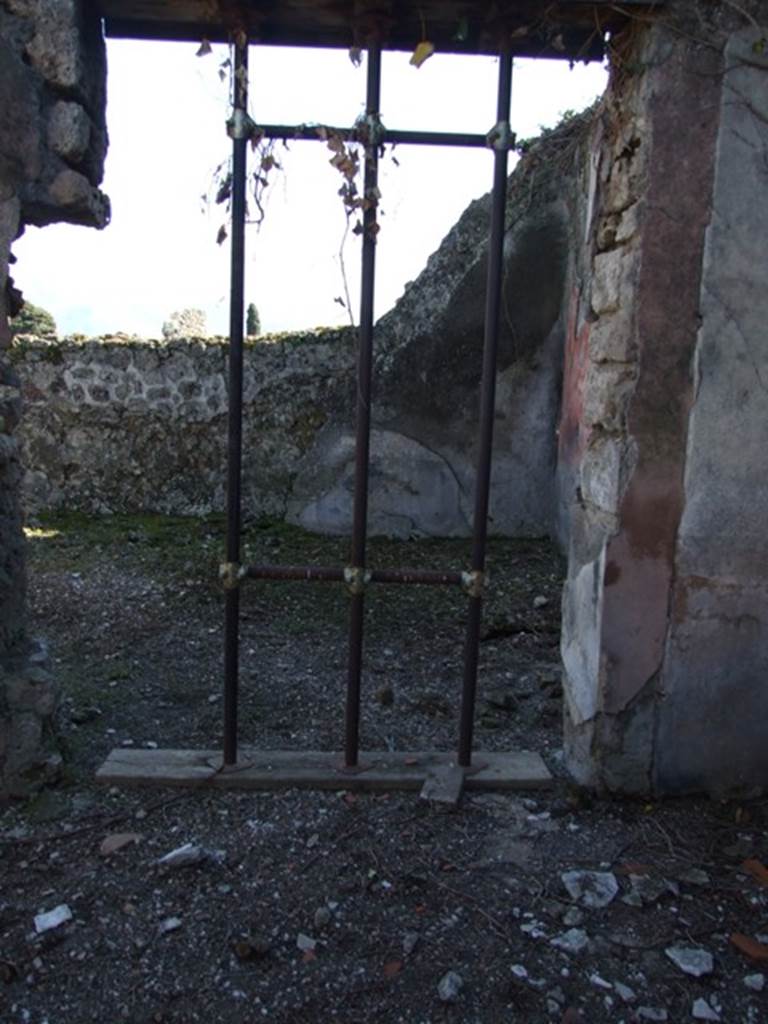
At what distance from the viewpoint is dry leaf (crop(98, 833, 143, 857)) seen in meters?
2.11

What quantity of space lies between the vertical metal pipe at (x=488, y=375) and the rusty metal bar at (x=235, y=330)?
0.68 meters

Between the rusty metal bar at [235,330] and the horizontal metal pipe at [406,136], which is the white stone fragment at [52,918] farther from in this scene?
the horizontal metal pipe at [406,136]

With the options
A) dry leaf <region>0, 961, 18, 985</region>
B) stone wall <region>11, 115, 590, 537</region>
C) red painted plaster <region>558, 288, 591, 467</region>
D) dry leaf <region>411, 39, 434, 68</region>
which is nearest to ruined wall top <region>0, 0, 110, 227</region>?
dry leaf <region>411, 39, 434, 68</region>

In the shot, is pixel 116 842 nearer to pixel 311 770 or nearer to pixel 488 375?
pixel 311 770

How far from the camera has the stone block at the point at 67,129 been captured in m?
2.24

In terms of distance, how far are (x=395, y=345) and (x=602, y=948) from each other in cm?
459

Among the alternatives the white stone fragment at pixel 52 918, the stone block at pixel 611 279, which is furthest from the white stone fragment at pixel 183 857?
the stone block at pixel 611 279

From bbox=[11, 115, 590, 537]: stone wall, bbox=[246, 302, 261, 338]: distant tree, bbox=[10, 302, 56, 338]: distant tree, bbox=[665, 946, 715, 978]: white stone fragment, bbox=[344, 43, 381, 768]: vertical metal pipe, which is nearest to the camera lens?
bbox=[665, 946, 715, 978]: white stone fragment

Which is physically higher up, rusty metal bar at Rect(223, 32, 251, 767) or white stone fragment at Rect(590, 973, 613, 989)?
rusty metal bar at Rect(223, 32, 251, 767)

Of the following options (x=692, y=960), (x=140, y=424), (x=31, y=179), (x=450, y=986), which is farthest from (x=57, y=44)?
(x=140, y=424)

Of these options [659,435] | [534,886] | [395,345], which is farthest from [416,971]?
[395,345]

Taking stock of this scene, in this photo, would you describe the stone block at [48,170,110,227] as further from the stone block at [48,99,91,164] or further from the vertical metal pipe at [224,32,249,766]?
the vertical metal pipe at [224,32,249,766]

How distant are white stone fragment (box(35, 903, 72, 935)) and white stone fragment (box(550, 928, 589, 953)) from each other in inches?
42.7

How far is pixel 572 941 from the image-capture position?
1830 millimetres
